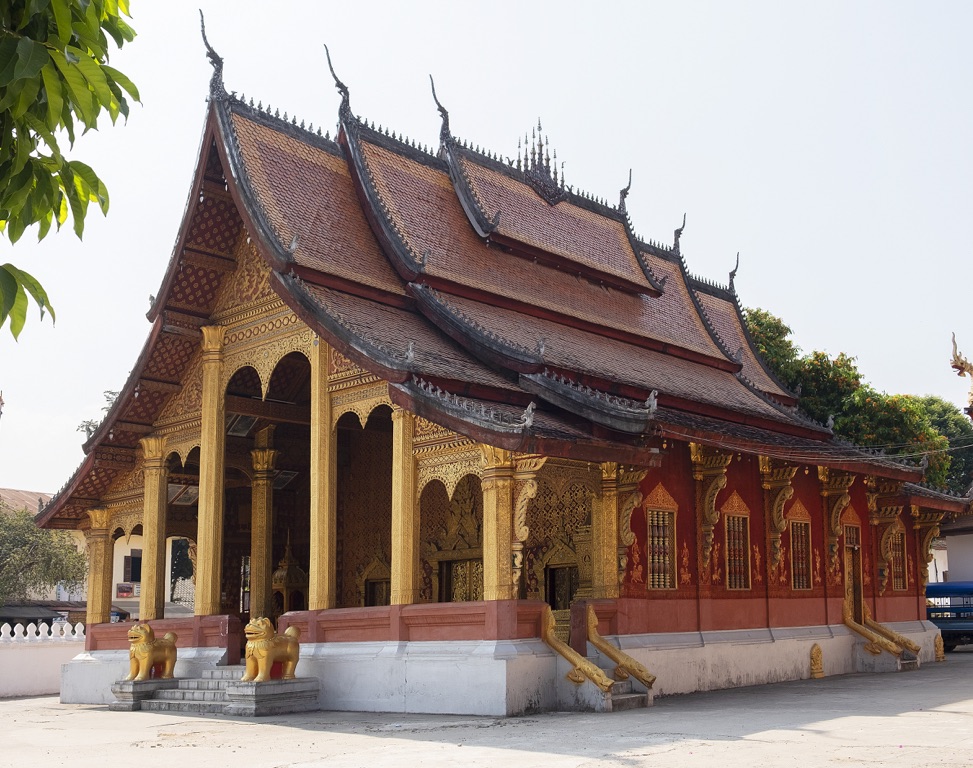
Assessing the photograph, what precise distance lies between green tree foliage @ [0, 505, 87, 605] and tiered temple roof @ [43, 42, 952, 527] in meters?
13.7

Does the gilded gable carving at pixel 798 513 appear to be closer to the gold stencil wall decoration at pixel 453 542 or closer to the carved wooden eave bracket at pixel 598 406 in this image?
the gold stencil wall decoration at pixel 453 542

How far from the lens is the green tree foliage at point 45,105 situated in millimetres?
3322

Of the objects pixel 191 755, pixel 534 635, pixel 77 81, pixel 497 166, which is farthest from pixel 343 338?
pixel 77 81

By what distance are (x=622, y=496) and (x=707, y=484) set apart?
2247mm

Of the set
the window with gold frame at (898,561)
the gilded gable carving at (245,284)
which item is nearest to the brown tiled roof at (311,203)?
the gilded gable carving at (245,284)

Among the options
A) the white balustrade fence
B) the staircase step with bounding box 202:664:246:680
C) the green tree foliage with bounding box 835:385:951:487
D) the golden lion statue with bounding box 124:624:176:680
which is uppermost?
the green tree foliage with bounding box 835:385:951:487

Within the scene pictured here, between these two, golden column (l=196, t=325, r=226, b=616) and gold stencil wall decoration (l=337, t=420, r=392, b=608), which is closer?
golden column (l=196, t=325, r=226, b=616)

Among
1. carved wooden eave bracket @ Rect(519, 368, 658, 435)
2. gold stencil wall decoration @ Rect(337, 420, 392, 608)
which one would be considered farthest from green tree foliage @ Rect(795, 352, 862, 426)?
carved wooden eave bracket @ Rect(519, 368, 658, 435)

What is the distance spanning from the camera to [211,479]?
600 inches

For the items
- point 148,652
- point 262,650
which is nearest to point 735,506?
point 262,650

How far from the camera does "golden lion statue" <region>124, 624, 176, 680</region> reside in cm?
1451

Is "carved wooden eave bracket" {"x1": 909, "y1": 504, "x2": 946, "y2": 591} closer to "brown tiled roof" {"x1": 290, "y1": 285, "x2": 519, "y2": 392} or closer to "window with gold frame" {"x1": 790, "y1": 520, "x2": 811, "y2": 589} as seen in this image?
"window with gold frame" {"x1": 790, "y1": 520, "x2": 811, "y2": 589}

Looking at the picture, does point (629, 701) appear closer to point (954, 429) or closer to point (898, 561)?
point (898, 561)

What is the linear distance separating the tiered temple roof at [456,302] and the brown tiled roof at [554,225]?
0.04 meters
